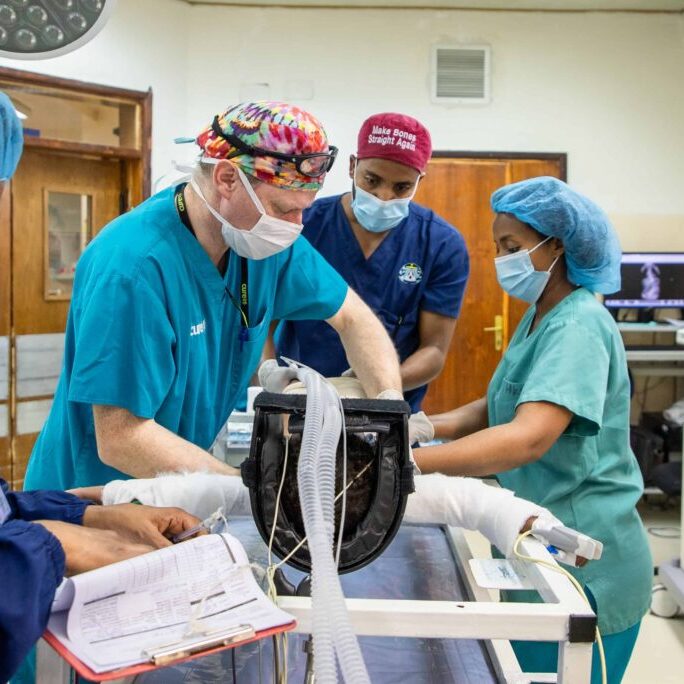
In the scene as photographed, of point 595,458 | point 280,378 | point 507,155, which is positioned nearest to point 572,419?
point 595,458

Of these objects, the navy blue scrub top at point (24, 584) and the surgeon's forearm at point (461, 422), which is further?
the surgeon's forearm at point (461, 422)

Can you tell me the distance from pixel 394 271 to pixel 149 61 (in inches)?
108

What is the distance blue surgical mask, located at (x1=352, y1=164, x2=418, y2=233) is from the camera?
7.24 ft

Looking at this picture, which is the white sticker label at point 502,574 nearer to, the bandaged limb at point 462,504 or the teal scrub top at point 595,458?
the bandaged limb at point 462,504

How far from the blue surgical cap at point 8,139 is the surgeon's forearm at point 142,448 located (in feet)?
1.29

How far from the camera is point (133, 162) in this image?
14.3 feet

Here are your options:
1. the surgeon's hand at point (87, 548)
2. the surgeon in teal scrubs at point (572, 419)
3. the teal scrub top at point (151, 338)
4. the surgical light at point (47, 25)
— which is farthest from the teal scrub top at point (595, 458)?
the surgical light at point (47, 25)

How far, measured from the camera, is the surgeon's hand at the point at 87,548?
86cm

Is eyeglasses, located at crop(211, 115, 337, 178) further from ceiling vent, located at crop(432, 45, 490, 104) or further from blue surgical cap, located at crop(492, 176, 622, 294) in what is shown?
ceiling vent, located at crop(432, 45, 490, 104)

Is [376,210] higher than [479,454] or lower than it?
higher

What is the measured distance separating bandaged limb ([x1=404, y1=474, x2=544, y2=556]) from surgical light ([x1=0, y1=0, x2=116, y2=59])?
1036mm

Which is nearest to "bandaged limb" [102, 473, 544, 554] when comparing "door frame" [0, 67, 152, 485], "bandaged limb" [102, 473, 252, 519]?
"bandaged limb" [102, 473, 252, 519]

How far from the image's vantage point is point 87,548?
87 cm

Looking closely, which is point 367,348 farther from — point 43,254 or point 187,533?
point 43,254
